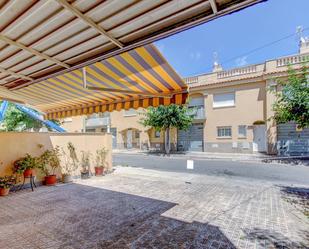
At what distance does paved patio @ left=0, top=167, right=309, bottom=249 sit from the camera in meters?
3.84

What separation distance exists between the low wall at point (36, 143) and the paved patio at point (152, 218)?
4.76 feet

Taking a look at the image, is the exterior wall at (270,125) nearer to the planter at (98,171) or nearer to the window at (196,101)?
the window at (196,101)

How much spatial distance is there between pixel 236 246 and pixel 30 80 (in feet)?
19.7

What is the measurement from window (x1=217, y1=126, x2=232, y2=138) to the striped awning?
18.5 m

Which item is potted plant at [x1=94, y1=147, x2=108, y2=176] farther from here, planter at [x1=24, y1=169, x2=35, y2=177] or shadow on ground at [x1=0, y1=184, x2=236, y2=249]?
shadow on ground at [x1=0, y1=184, x2=236, y2=249]

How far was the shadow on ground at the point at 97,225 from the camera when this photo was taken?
379 cm

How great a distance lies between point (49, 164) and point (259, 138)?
67.3ft

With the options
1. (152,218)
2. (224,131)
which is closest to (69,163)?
(152,218)

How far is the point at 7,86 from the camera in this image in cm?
563

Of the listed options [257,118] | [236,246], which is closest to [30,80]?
[236,246]

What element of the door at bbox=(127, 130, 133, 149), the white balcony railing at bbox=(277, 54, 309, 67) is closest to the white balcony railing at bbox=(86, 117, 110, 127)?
the door at bbox=(127, 130, 133, 149)

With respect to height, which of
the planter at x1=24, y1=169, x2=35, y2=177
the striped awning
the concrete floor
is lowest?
the concrete floor

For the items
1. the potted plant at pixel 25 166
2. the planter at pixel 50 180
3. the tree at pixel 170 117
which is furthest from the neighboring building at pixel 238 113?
the potted plant at pixel 25 166

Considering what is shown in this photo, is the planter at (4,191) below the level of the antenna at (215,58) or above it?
below
